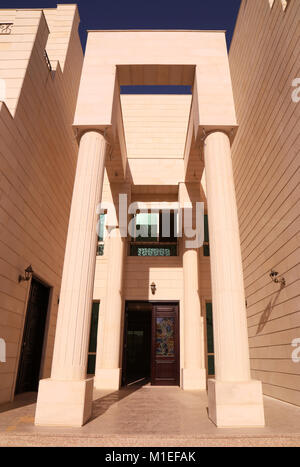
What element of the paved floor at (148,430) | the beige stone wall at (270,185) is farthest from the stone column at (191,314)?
the paved floor at (148,430)

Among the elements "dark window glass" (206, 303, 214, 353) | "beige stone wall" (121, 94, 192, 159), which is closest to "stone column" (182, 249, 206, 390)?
"dark window glass" (206, 303, 214, 353)

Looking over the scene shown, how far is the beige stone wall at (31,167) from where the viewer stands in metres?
6.54

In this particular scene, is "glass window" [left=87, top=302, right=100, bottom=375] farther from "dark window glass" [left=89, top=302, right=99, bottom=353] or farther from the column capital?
the column capital

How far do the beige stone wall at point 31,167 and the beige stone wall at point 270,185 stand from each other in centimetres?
618

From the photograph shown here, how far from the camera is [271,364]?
24.8ft

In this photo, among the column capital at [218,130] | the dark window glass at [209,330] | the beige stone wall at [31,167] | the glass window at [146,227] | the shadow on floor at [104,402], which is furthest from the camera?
the glass window at [146,227]

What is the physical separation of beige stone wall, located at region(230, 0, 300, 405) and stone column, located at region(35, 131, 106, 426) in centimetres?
433

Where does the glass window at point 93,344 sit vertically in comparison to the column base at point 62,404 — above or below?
above

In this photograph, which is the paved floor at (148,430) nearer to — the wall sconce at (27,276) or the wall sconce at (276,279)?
the wall sconce at (276,279)

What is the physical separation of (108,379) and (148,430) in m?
5.27

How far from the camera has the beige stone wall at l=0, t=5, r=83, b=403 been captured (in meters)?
6.54

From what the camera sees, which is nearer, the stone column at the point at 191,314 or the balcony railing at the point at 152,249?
the stone column at the point at 191,314

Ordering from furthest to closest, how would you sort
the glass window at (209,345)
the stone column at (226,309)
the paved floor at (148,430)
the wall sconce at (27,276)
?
1. the glass window at (209,345)
2. the wall sconce at (27,276)
3. the stone column at (226,309)
4. the paved floor at (148,430)

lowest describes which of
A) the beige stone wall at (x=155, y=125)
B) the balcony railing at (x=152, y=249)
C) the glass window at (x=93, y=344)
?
the glass window at (x=93, y=344)
